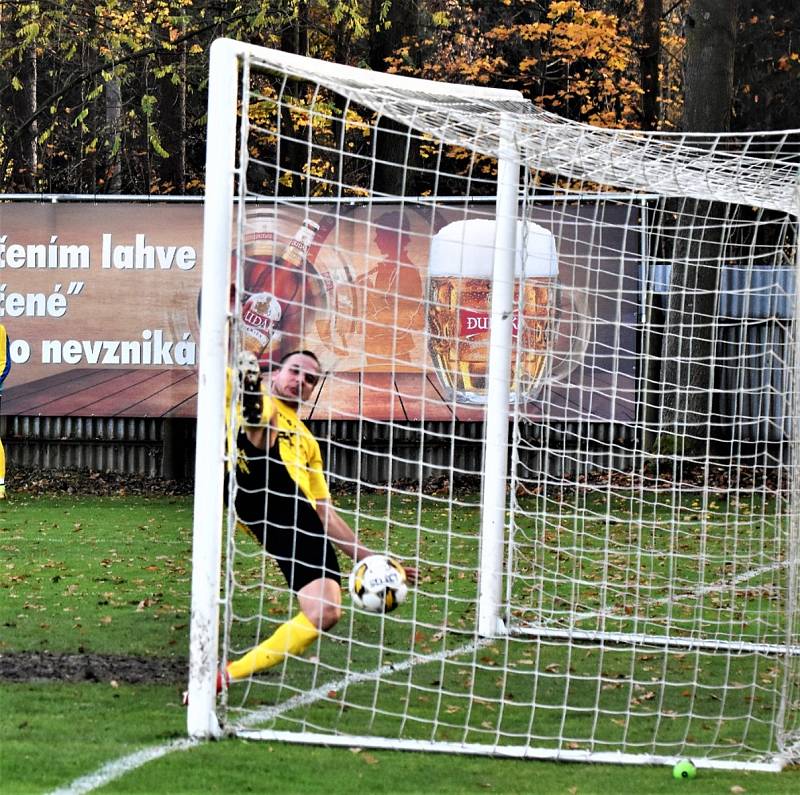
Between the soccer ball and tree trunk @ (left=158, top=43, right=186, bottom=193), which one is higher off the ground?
tree trunk @ (left=158, top=43, right=186, bottom=193)

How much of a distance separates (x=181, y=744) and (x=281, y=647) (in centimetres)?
74

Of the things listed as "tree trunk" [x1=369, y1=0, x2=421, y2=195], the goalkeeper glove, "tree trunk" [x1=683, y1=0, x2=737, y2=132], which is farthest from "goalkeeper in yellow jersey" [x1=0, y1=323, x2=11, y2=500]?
the goalkeeper glove

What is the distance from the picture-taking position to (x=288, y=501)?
599 centimetres

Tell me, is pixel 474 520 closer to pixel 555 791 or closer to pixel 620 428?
pixel 620 428

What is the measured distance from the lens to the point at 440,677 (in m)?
6.50

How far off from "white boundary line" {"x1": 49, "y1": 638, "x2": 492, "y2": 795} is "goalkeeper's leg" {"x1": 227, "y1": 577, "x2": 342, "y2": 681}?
21 centimetres

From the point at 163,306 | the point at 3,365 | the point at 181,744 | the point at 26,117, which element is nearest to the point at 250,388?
the point at 181,744

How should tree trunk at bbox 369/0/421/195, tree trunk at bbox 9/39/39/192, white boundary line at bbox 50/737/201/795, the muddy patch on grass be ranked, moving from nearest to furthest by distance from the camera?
white boundary line at bbox 50/737/201/795
the muddy patch on grass
tree trunk at bbox 369/0/421/195
tree trunk at bbox 9/39/39/192

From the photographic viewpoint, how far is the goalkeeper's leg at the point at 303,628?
5.66 meters

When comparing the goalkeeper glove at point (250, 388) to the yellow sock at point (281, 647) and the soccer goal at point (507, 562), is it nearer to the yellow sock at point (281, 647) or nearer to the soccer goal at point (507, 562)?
the soccer goal at point (507, 562)

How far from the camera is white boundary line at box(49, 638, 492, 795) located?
4.53 metres

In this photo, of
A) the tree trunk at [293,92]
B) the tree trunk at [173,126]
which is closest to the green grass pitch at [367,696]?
the tree trunk at [293,92]

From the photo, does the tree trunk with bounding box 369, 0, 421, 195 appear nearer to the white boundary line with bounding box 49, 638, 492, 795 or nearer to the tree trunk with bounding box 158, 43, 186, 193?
the tree trunk with bounding box 158, 43, 186, 193

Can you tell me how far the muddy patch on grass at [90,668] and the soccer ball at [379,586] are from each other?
1135 millimetres
